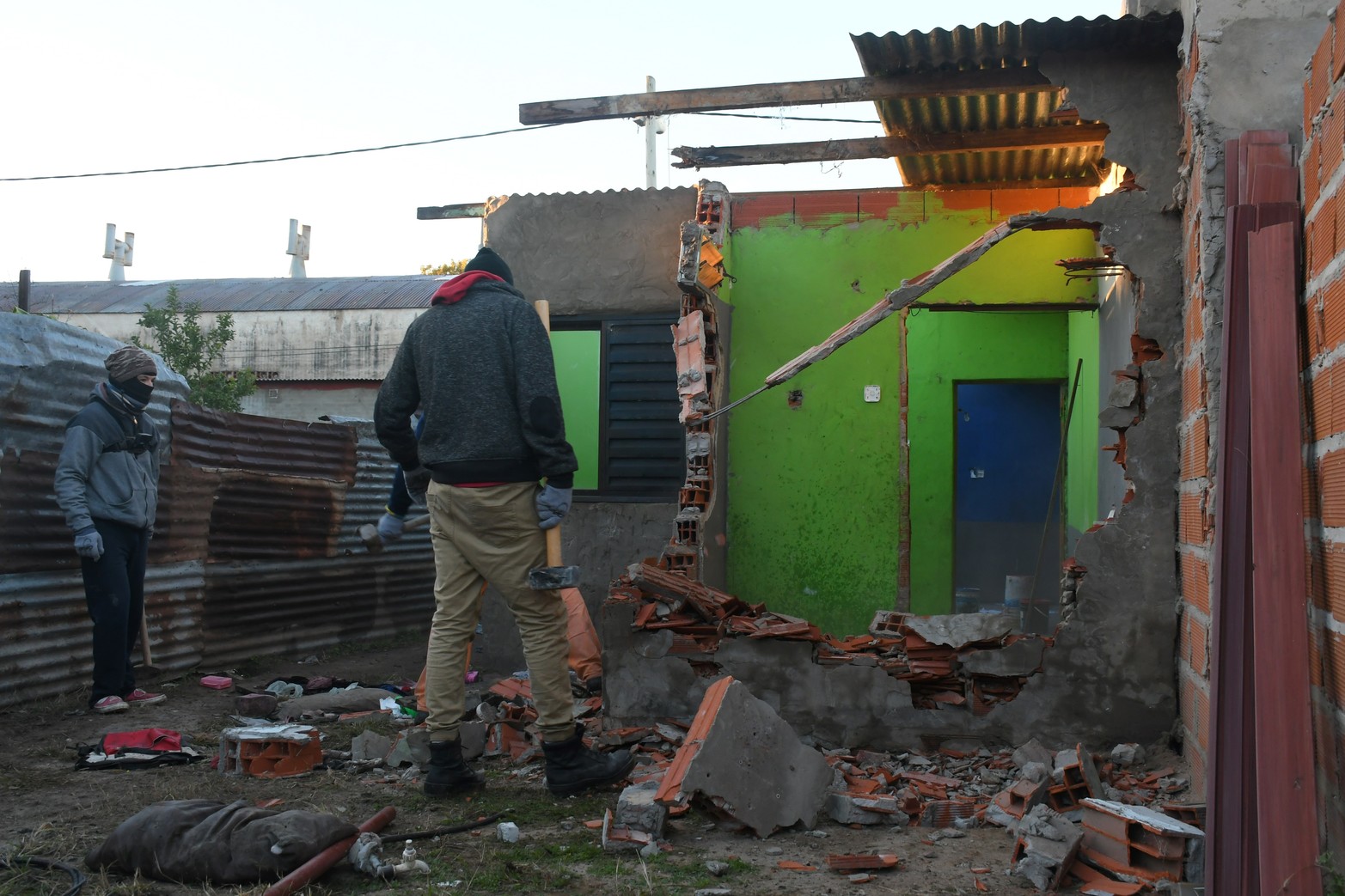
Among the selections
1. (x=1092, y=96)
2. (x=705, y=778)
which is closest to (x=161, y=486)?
(x=705, y=778)

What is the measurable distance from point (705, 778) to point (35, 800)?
258cm

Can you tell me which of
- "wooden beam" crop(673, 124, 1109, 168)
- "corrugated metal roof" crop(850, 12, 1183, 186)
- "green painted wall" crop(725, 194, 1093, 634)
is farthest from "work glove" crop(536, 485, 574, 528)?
"green painted wall" crop(725, 194, 1093, 634)

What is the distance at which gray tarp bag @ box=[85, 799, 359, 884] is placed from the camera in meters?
3.17

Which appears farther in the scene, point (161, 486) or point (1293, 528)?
point (161, 486)

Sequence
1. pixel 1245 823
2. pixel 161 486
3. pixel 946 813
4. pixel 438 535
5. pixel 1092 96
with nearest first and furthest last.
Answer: pixel 1245 823, pixel 946 813, pixel 438 535, pixel 1092 96, pixel 161 486

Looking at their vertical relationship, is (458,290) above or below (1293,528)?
above

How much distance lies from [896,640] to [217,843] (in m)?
3.19

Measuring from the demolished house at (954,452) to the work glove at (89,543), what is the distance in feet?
1.84

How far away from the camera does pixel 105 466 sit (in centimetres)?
591

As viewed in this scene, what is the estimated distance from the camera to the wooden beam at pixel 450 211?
908 cm

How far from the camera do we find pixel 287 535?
8.34 meters

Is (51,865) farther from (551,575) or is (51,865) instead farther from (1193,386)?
(1193,386)

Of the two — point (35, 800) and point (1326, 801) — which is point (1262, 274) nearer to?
point (1326, 801)

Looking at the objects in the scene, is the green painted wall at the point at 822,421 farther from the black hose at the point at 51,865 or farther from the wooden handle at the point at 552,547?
the black hose at the point at 51,865
